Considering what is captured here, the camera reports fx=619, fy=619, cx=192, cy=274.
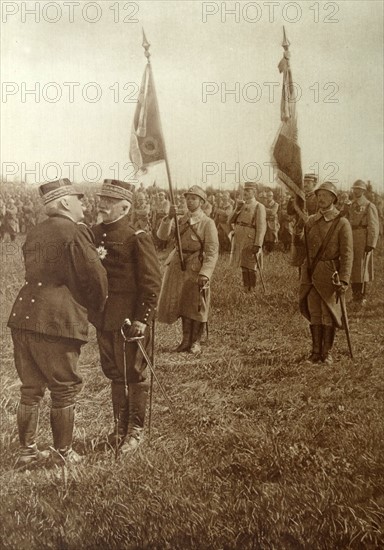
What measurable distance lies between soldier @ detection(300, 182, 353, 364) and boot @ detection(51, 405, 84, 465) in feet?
4.26

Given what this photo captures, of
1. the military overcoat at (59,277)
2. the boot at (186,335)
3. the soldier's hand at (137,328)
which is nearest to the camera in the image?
the military overcoat at (59,277)

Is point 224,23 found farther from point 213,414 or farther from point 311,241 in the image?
point 213,414

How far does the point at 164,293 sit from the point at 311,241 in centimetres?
84

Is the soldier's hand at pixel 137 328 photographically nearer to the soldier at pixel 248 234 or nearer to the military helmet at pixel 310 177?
the soldier at pixel 248 234

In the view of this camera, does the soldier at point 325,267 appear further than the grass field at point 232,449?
Yes

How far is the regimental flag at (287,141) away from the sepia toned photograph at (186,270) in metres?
0.01

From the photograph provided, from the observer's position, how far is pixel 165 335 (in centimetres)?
318

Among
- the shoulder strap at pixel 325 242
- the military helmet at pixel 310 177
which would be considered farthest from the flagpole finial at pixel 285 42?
the shoulder strap at pixel 325 242

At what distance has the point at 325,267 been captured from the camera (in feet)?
10.9

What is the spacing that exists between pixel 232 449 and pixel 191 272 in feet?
3.01

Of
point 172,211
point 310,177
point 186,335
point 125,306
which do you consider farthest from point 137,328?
point 310,177

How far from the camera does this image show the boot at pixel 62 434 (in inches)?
120

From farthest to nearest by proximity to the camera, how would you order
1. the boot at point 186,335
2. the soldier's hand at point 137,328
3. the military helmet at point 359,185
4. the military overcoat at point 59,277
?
the military helmet at point 359,185 < the boot at point 186,335 < the soldier's hand at point 137,328 < the military overcoat at point 59,277

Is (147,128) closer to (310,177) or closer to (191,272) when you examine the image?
(191,272)
